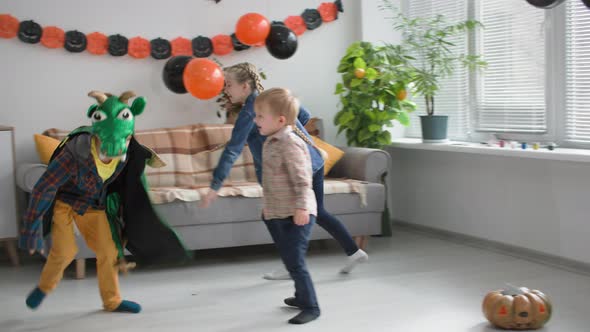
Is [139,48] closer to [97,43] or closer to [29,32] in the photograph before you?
[97,43]

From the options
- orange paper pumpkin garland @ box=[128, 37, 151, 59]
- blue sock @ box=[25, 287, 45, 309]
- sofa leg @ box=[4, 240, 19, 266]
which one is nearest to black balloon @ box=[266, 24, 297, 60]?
orange paper pumpkin garland @ box=[128, 37, 151, 59]

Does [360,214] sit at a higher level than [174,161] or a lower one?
lower

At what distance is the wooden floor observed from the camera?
10.8 feet

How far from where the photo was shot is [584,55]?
4199 mm

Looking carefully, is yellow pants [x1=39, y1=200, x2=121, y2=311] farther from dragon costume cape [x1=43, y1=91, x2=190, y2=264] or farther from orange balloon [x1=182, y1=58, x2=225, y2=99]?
orange balloon [x1=182, y1=58, x2=225, y2=99]

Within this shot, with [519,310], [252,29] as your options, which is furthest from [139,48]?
[519,310]

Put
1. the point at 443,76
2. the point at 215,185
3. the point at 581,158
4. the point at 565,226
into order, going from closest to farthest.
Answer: the point at 215,185, the point at 581,158, the point at 565,226, the point at 443,76

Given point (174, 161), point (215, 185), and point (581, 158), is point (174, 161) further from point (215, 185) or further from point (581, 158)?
point (581, 158)

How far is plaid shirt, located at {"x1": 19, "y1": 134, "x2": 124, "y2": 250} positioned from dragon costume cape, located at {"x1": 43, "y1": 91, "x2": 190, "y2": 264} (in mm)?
14

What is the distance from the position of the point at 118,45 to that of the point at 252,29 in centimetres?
103

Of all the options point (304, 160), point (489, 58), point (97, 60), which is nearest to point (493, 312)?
point (304, 160)

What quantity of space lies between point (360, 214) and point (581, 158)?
1423 mm

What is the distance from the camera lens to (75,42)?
5180 millimetres

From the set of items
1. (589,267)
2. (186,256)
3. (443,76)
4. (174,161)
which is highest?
(443,76)
